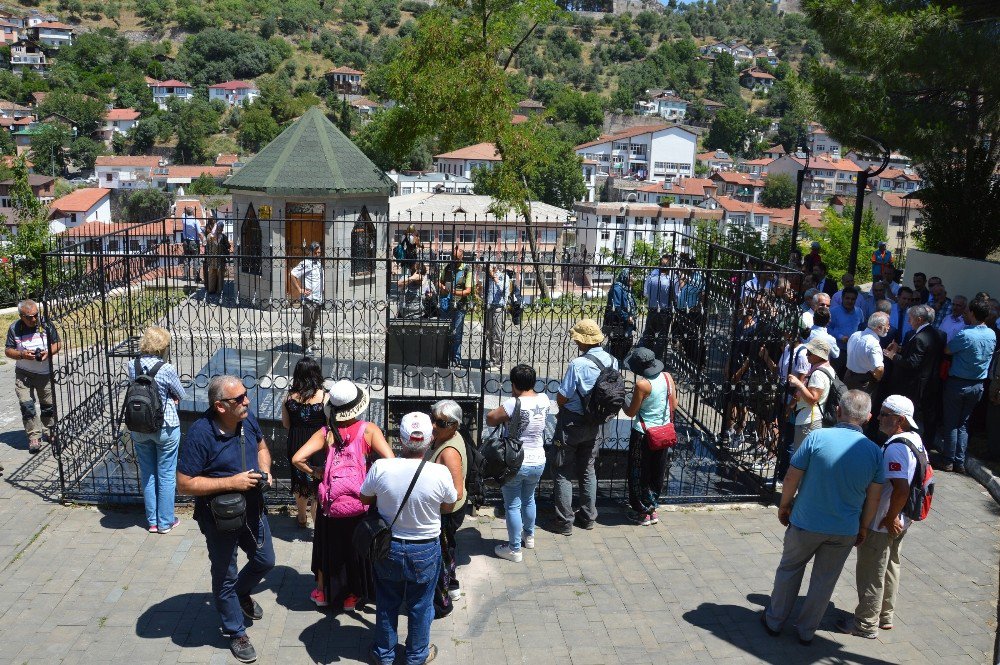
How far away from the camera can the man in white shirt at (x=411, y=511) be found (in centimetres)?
452

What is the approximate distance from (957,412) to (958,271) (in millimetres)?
5650

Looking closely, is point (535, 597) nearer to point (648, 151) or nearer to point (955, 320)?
point (955, 320)

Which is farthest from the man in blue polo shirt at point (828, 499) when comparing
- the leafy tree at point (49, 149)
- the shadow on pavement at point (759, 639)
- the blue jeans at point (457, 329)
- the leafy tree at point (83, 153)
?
the leafy tree at point (83, 153)

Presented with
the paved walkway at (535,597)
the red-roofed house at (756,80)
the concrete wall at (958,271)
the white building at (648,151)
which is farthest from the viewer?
the red-roofed house at (756,80)

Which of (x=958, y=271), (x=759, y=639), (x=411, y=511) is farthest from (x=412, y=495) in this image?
(x=958, y=271)

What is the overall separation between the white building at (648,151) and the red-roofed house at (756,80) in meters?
Result: 51.0

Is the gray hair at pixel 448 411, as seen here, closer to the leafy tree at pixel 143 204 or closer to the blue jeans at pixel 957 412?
the blue jeans at pixel 957 412

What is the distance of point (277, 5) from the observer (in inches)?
6132

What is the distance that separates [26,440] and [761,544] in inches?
290

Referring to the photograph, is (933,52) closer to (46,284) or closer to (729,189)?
(46,284)

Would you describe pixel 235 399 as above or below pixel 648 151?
below

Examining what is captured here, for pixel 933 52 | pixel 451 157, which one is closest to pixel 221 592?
pixel 933 52

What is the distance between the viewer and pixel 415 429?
456 centimetres

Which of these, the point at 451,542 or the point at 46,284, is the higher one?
the point at 46,284
